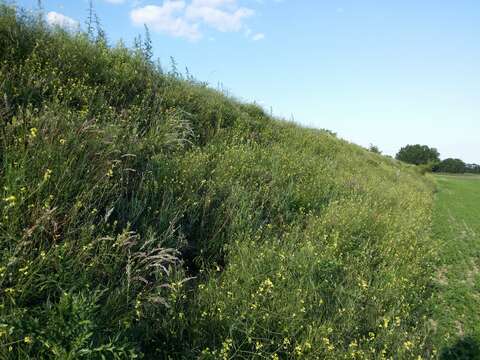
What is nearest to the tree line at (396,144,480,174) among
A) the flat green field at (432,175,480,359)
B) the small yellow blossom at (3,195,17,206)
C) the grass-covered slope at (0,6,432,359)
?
the flat green field at (432,175,480,359)

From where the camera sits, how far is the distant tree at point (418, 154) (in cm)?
12012

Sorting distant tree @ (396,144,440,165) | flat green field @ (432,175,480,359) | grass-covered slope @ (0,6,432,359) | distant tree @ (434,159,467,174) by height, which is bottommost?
flat green field @ (432,175,480,359)

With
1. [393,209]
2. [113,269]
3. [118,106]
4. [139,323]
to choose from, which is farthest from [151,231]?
[393,209]

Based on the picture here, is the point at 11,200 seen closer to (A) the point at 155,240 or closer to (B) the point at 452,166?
(A) the point at 155,240

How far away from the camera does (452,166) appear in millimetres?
121562

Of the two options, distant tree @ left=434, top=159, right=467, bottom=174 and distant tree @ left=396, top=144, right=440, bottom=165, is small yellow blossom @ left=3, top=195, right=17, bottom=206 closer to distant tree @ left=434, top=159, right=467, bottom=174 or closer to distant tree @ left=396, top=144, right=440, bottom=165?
distant tree @ left=396, top=144, right=440, bottom=165

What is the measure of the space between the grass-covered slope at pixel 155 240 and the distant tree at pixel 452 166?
Answer: 12870cm

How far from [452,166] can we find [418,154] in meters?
12.5

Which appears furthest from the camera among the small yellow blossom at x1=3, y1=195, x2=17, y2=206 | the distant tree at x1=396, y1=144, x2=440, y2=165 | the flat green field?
the distant tree at x1=396, y1=144, x2=440, y2=165

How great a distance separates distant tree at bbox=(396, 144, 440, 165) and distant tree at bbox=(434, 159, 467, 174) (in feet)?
9.13

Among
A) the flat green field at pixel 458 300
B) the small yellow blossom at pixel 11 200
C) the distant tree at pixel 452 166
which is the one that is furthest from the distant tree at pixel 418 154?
the small yellow blossom at pixel 11 200

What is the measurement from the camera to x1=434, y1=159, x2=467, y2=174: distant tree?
120 meters

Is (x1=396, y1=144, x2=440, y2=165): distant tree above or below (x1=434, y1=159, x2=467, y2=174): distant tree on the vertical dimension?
above

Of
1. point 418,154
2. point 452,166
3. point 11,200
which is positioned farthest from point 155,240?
point 452,166
